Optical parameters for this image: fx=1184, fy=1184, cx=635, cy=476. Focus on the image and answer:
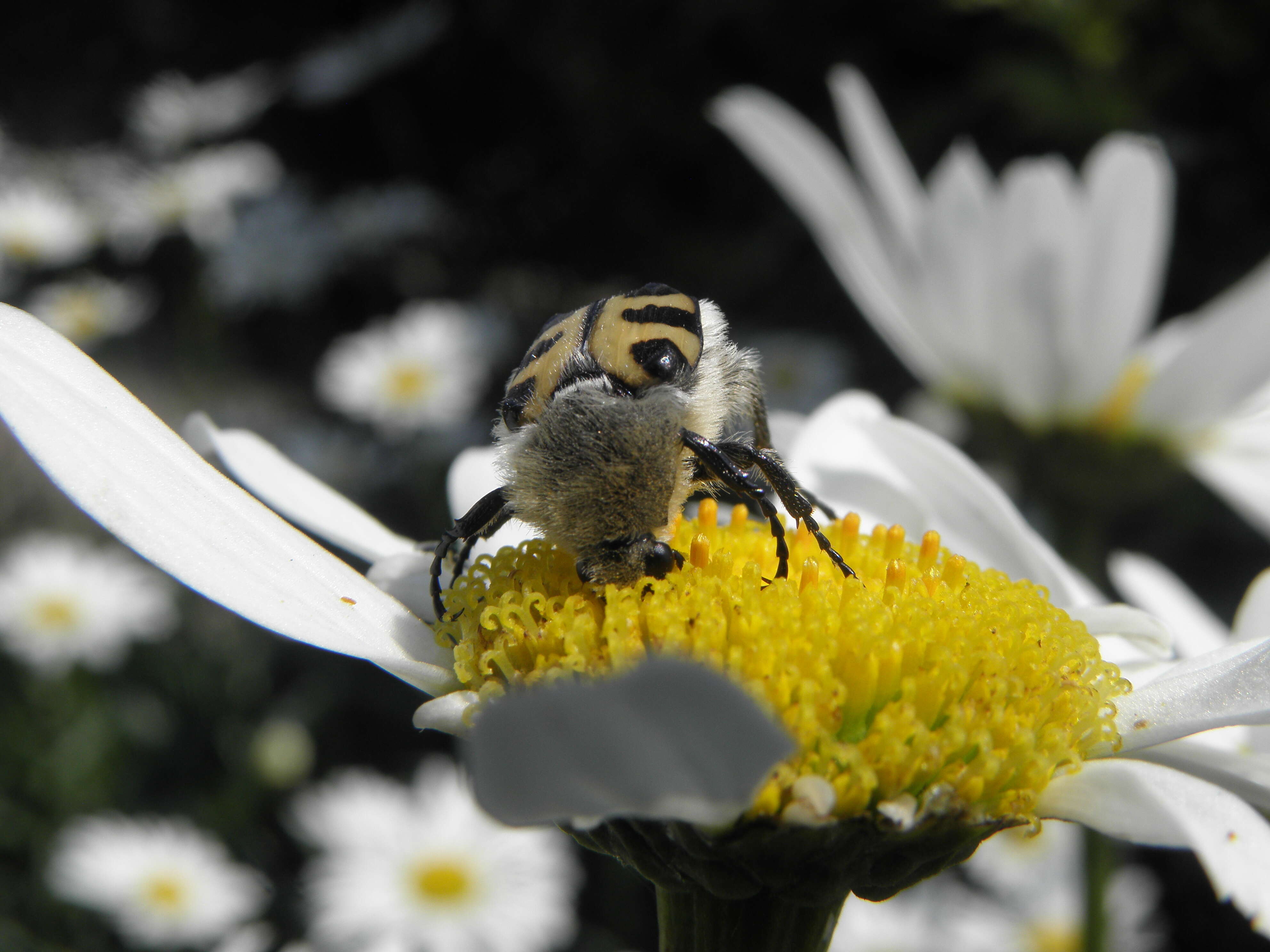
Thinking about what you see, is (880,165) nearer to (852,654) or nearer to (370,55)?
(852,654)

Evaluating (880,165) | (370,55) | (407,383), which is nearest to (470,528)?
(880,165)

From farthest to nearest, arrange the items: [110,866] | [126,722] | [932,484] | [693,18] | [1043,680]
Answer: [693,18] → [126,722] → [110,866] → [932,484] → [1043,680]

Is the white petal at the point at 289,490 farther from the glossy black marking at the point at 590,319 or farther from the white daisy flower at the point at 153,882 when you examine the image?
the white daisy flower at the point at 153,882

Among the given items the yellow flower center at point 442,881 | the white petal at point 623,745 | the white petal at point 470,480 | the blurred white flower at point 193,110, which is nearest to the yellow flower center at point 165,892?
the yellow flower center at point 442,881

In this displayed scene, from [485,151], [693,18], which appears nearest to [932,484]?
[693,18]

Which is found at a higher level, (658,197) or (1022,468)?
(658,197)

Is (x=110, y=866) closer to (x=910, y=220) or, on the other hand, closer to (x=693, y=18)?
(x=910, y=220)
